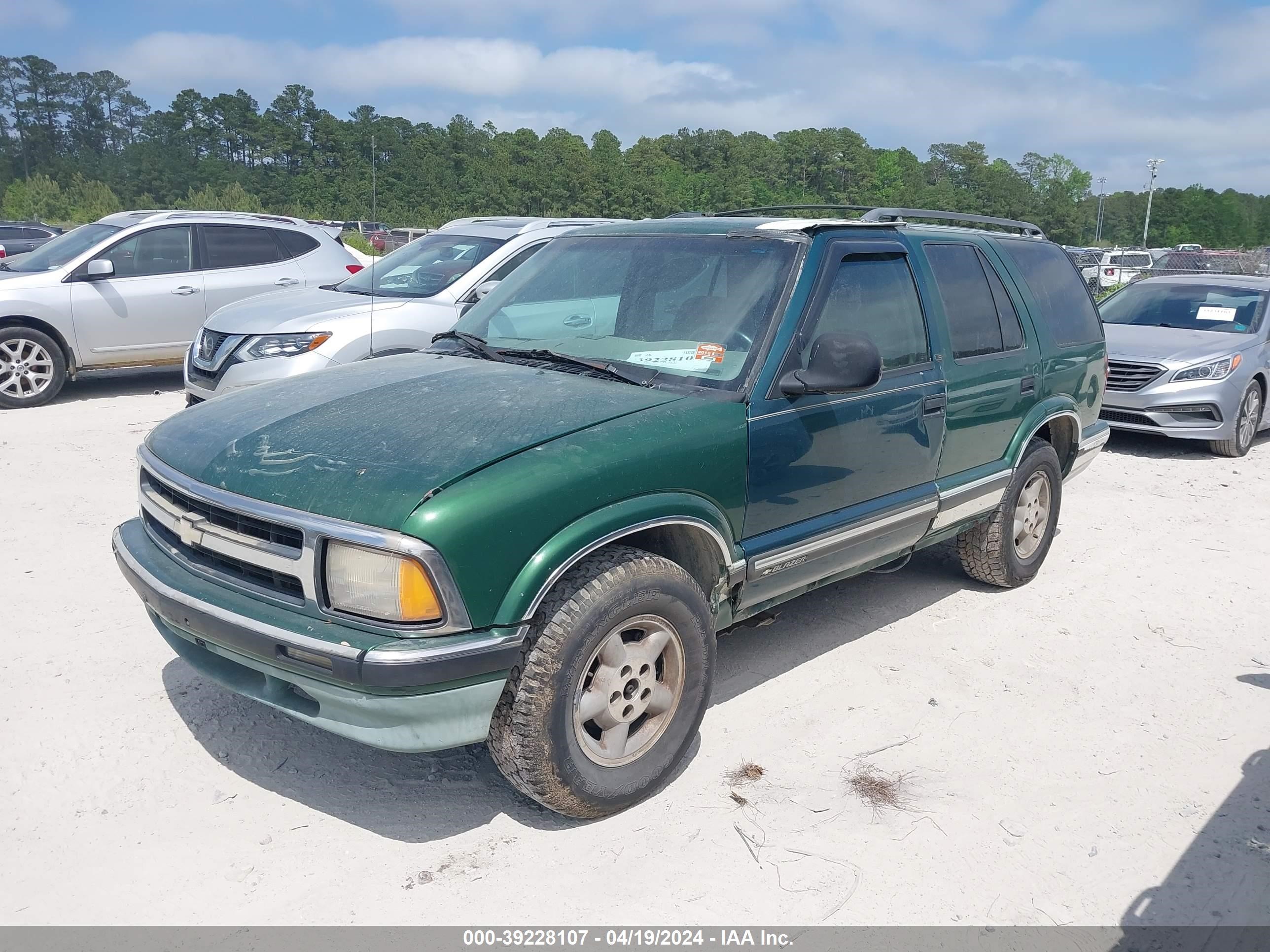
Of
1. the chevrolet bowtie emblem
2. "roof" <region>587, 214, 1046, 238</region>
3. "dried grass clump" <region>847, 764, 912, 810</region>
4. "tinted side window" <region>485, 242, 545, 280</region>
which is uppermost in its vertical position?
"roof" <region>587, 214, 1046, 238</region>

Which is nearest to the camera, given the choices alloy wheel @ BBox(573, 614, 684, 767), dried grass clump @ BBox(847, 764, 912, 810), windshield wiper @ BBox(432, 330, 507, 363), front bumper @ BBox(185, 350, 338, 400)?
alloy wheel @ BBox(573, 614, 684, 767)

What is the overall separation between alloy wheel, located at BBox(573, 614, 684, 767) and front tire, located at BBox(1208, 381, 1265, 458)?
312 inches

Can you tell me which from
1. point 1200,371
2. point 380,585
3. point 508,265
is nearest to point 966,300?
point 380,585

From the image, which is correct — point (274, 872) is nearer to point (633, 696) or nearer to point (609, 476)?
point (633, 696)

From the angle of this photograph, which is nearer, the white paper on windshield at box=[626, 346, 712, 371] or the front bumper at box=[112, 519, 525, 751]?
the front bumper at box=[112, 519, 525, 751]

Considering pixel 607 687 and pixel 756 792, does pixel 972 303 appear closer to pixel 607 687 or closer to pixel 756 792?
pixel 756 792

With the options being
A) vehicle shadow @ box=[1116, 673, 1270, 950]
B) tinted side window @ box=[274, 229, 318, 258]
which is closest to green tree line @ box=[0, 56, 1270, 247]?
tinted side window @ box=[274, 229, 318, 258]

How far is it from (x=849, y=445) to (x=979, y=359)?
1257 mm

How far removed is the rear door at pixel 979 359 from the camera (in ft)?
15.7

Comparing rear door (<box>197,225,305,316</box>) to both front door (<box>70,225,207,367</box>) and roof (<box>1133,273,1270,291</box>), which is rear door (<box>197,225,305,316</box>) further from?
roof (<box>1133,273,1270,291</box>)

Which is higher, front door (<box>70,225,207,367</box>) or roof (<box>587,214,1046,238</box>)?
roof (<box>587,214,1046,238</box>)

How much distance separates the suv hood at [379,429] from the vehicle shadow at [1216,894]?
7.21 ft

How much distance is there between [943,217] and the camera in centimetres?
532

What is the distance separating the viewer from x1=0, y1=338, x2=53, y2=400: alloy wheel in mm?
9430
